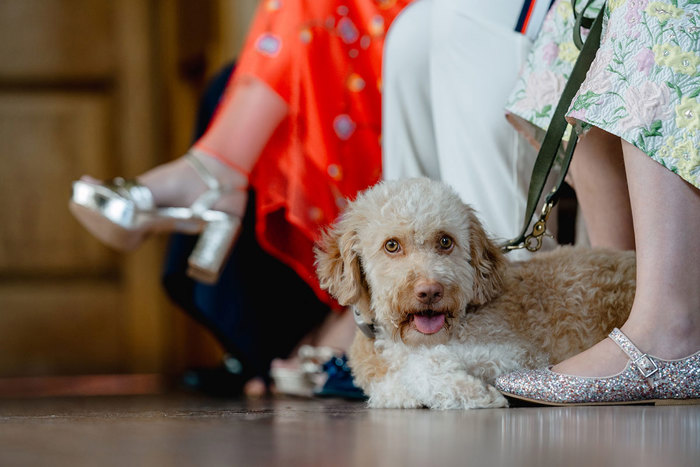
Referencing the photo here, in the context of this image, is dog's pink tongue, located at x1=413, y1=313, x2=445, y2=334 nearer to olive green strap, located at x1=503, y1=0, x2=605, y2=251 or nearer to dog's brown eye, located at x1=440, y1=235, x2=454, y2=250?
dog's brown eye, located at x1=440, y1=235, x2=454, y2=250

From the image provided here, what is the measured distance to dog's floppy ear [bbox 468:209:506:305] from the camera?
3.26 ft

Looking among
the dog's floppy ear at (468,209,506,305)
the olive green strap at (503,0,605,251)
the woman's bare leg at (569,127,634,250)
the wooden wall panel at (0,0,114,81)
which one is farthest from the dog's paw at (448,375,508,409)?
the wooden wall panel at (0,0,114,81)

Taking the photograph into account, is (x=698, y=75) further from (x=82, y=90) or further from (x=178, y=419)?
(x=82, y=90)

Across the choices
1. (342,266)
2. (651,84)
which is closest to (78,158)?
(342,266)

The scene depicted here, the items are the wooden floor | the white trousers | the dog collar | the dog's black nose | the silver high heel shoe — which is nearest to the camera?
the wooden floor

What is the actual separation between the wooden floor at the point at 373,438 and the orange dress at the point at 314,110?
0.78 metres

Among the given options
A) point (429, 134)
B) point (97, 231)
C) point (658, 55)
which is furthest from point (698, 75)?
point (97, 231)

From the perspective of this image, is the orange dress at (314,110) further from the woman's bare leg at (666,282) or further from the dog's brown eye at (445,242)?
the woman's bare leg at (666,282)

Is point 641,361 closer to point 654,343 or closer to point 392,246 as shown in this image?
point 654,343

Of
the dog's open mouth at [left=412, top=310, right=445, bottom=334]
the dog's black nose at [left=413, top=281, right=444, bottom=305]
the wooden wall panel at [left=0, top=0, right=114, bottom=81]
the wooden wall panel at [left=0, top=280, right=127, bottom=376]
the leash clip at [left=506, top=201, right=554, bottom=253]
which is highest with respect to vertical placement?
the wooden wall panel at [left=0, top=0, right=114, bottom=81]

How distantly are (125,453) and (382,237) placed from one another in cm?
43

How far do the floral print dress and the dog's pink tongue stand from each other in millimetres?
283

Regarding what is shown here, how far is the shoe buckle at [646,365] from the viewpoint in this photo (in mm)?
935

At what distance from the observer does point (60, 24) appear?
10.0 ft
